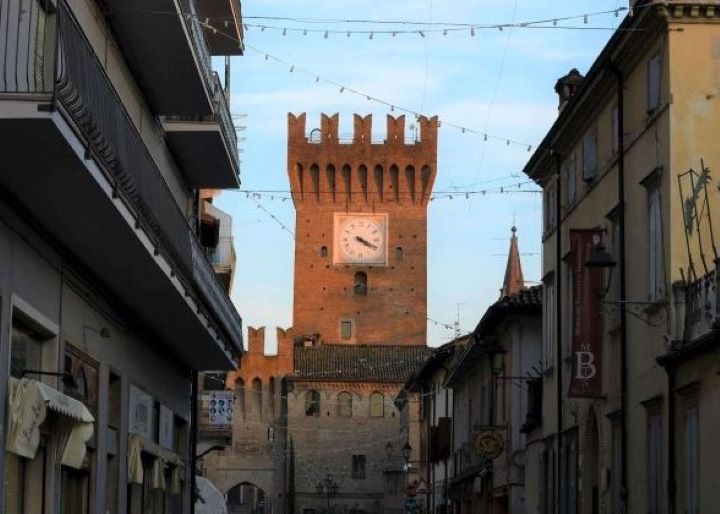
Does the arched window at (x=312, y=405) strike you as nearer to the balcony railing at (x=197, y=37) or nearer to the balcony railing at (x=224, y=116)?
the balcony railing at (x=224, y=116)

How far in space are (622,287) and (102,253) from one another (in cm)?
956

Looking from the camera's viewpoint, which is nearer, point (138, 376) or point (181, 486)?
point (138, 376)

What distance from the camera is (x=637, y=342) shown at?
79.4 ft

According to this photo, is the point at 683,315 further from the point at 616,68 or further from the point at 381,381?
the point at 381,381

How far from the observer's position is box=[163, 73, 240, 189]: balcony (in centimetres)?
2589

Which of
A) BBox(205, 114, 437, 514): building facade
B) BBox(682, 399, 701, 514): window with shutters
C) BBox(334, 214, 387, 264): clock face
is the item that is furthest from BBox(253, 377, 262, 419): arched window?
BBox(682, 399, 701, 514): window with shutters

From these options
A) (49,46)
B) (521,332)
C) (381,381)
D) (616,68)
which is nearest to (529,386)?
(521,332)

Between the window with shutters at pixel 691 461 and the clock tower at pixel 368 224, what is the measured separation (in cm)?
9088

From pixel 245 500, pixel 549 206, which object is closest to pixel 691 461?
pixel 549 206

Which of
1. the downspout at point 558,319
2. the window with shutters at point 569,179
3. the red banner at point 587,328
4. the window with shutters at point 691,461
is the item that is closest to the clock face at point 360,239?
the downspout at point 558,319

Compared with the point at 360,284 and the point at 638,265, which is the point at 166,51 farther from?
the point at 360,284

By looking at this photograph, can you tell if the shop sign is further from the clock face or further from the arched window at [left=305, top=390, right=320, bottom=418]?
the clock face

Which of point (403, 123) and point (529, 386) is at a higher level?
point (403, 123)

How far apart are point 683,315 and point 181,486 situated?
11492mm
